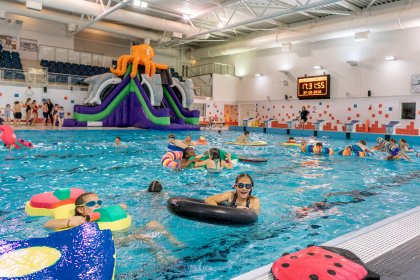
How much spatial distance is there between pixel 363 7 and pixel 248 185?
54.7ft

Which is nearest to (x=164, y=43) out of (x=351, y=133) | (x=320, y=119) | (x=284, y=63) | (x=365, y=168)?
(x=284, y=63)

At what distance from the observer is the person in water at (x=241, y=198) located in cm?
390

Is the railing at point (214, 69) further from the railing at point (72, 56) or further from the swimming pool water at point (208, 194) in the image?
the swimming pool water at point (208, 194)

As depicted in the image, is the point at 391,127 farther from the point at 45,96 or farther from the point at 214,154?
the point at 45,96

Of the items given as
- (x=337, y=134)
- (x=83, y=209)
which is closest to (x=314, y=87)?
(x=337, y=134)

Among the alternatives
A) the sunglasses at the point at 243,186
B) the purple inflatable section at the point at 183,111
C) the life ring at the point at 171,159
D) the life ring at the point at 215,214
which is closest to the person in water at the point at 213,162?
the life ring at the point at 171,159

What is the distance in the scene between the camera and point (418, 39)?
54.4ft

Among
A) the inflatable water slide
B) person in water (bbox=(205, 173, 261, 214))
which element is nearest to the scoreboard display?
the inflatable water slide

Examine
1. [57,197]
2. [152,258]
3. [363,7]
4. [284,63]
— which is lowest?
[152,258]

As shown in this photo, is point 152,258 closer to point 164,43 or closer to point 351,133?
point 351,133

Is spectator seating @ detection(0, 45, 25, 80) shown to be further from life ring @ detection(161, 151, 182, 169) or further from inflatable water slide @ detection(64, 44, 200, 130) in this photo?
life ring @ detection(161, 151, 182, 169)

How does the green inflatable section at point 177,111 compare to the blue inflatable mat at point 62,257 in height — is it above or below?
above

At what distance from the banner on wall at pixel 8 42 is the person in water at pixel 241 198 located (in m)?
23.0

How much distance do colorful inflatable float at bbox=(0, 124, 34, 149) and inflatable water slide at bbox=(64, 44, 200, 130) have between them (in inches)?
354
